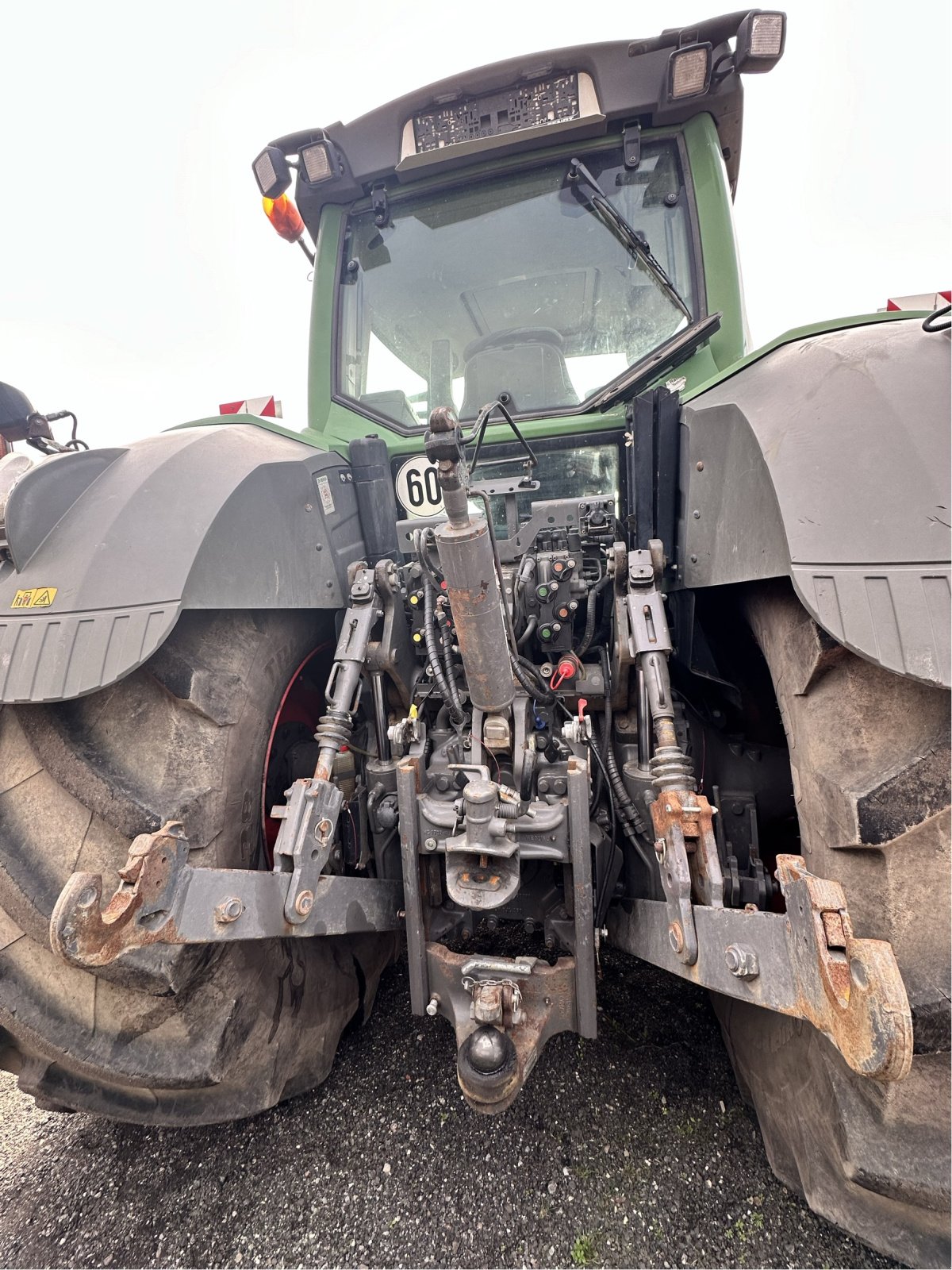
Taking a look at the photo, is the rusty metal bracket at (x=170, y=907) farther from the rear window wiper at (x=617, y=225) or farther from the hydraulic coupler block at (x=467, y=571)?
the rear window wiper at (x=617, y=225)

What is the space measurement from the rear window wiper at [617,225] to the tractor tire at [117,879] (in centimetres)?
194

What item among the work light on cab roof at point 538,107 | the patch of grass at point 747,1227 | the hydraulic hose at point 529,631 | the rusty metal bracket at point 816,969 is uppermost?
the work light on cab roof at point 538,107

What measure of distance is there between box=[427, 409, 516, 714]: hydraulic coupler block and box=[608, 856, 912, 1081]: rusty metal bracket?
0.68 m

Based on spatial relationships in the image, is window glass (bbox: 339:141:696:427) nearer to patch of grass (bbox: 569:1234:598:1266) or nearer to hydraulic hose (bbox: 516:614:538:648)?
hydraulic hose (bbox: 516:614:538:648)

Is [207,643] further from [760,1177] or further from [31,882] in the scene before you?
[760,1177]

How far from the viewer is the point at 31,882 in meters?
1.25

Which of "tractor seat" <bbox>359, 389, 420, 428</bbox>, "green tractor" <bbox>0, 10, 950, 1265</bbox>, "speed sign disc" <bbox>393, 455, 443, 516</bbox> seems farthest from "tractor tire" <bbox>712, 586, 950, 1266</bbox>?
"tractor seat" <bbox>359, 389, 420, 428</bbox>

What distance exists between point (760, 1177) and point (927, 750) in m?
1.17

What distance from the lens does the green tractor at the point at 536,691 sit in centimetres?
103

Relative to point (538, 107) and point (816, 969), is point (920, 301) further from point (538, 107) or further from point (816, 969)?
point (816, 969)

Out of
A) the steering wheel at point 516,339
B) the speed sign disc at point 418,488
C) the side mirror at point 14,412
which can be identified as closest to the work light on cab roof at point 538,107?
the steering wheel at point 516,339

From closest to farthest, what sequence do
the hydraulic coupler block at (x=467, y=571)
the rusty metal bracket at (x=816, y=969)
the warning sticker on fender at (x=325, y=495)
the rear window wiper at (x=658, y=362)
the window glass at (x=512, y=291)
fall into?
the rusty metal bracket at (x=816, y=969) → the hydraulic coupler block at (x=467, y=571) → the warning sticker on fender at (x=325, y=495) → the rear window wiper at (x=658, y=362) → the window glass at (x=512, y=291)

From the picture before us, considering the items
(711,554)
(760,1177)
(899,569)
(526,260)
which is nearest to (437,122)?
(526,260)

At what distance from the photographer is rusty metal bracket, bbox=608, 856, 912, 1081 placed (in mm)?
757
